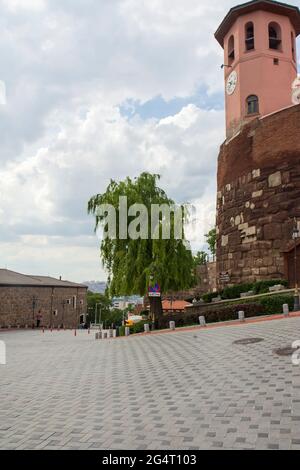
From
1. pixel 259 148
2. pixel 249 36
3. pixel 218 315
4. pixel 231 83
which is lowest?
pixel 218 315

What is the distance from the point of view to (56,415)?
6.34 meters

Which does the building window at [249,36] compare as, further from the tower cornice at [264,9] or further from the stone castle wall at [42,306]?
the stone castle wall at [42,306]

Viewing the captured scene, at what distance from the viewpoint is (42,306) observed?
178ft

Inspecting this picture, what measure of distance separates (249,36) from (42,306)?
134 feet

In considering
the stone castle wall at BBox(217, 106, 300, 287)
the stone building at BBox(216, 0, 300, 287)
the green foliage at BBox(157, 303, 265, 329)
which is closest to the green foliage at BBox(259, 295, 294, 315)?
the green foliage at BBox(157, 303, 265, 329)

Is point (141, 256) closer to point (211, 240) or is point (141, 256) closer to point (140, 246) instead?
point (140, 246)

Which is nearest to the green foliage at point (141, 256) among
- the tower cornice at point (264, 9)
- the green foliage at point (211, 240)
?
the tower cornice at point (264, 9)

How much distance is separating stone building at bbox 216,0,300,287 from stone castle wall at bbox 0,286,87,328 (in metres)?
33.3

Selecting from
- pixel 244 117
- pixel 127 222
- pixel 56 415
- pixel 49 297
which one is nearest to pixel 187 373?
pixel 56 415

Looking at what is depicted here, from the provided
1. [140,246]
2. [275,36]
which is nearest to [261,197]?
[140,246]

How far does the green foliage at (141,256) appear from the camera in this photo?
20500mm

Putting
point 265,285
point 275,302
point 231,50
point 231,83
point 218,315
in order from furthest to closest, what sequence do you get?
point 231,50 → point 231,83 → point 265,285 → point 218,315 → point 275,302

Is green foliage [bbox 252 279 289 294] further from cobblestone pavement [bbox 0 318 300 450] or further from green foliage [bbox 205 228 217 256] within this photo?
green foliage [bbox 205 228 217 256]

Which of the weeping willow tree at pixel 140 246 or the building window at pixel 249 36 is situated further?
the building window at pixel 249 36
